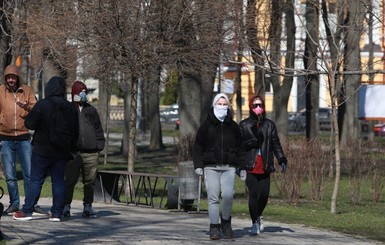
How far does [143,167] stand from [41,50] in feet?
36.5

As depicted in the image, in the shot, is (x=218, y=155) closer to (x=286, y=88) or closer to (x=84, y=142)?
(x=84, y=142)

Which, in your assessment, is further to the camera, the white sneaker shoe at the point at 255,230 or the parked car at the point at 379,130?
the parked car at the point at 379,130

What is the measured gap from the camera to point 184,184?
16719 millimetres

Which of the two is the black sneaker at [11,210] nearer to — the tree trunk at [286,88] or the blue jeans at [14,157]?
the blue jeans at [14,157]

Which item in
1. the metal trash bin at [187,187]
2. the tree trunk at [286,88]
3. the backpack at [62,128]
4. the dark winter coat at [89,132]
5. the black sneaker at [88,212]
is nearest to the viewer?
the backpack at [62,128]

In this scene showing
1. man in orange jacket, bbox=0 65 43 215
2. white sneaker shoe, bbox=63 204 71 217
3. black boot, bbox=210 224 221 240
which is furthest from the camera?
white sneaker shoe, bbox=63 204 71 217

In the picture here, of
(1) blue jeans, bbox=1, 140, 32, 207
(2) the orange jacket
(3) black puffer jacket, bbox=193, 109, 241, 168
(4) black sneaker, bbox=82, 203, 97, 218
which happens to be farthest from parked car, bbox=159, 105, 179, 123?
(3) black puffer jacket, bbox=193, 109, 241, 168

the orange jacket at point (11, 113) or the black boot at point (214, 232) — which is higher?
the orange jacket at point (11, 113)

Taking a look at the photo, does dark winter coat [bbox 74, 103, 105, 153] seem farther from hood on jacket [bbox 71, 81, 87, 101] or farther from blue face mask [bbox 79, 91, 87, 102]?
hood on jacket [bbox 71, 81, 87, 101]

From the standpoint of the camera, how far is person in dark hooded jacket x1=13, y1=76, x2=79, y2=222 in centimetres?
1359

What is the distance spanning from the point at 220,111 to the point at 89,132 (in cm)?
232

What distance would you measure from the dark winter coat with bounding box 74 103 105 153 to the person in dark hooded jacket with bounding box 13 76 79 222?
0.66 m

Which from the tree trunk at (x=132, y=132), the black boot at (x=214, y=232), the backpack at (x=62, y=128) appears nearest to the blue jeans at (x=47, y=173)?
the backpack at (x=62, y=128)

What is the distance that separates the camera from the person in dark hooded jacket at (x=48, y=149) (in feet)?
44.6
